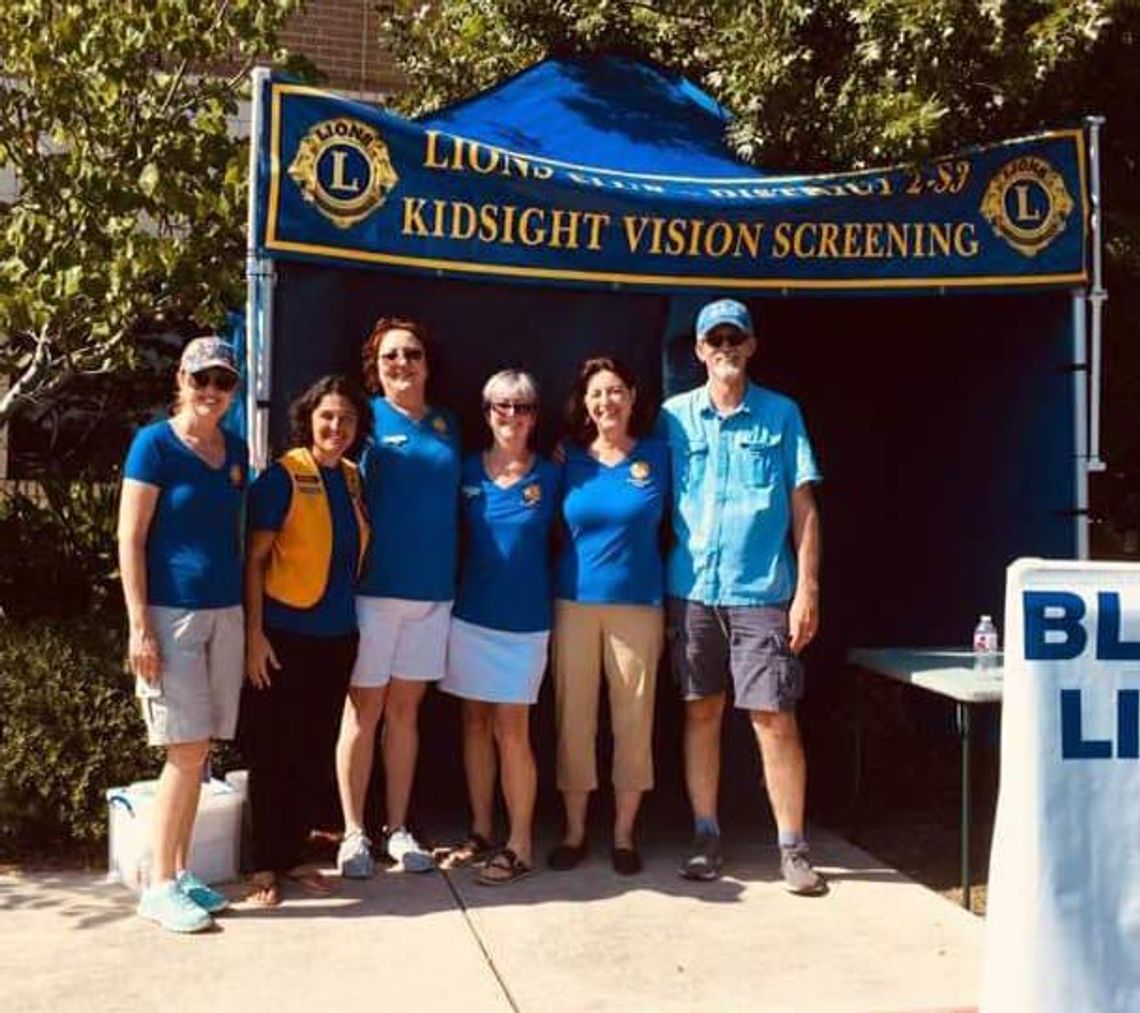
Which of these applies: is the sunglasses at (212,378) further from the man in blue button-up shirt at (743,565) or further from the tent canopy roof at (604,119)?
the tent canopy roof at (604,119)

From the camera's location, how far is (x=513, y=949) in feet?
14.4

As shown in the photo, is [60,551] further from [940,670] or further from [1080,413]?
[1080,413]

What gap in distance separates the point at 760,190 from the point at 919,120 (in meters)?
0.71

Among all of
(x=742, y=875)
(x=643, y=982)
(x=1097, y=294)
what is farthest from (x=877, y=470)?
(x=643, y=982)

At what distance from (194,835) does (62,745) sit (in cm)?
76

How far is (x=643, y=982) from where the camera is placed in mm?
4148

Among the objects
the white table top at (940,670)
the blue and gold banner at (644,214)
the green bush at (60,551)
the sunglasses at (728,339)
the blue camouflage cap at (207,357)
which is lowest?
the white table top at (940,670)

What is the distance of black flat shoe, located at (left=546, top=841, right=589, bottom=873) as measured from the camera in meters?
5.23

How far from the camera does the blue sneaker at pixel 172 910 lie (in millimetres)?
4461

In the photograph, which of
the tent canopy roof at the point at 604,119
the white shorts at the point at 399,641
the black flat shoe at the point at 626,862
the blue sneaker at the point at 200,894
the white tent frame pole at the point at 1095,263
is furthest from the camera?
the tent canopy roof at the point at 604,119

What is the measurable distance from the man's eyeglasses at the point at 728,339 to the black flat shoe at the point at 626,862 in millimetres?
1963

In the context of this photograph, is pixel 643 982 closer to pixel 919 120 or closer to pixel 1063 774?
pixel 1063 774

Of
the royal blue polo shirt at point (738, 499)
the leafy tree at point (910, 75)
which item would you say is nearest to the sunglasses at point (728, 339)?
the royal blue polo shirt at point (738, 499)

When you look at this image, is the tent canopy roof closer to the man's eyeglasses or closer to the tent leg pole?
the man's eyeglasses
